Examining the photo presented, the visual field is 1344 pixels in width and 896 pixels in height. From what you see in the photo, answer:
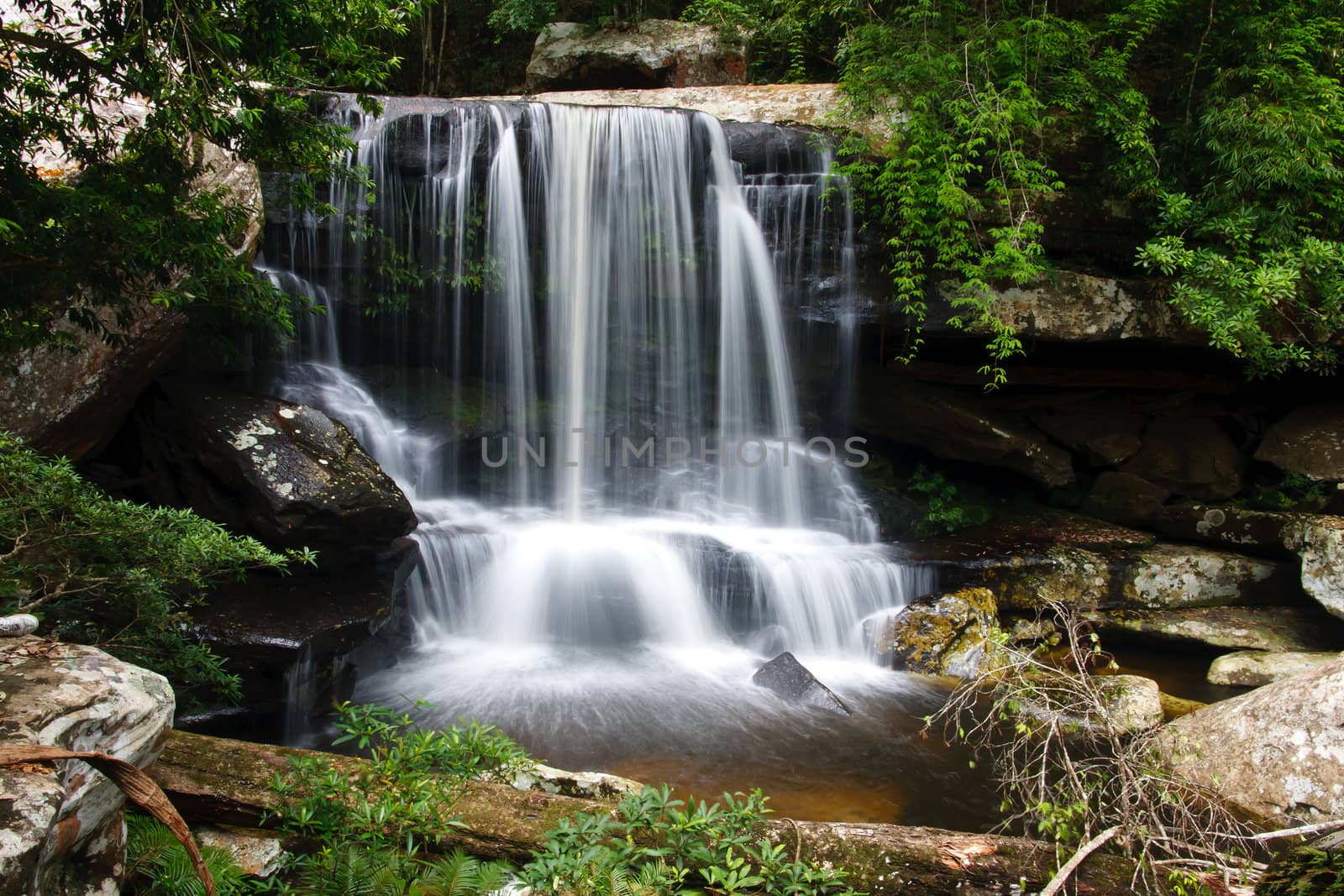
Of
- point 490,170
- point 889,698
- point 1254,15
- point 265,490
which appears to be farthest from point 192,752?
point 1254,15

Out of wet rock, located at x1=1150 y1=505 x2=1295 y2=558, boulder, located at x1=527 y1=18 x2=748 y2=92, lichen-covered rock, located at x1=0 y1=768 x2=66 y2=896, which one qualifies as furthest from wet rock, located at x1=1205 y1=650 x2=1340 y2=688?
boulder, located at x1=527 y1=18 x2=748 y2=92

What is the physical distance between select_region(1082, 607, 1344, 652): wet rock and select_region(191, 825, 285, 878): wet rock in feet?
25.8

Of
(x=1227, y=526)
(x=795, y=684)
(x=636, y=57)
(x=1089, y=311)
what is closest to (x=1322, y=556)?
(x=1227, y=526)

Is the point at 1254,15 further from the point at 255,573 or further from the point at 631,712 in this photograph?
the point at 255,573

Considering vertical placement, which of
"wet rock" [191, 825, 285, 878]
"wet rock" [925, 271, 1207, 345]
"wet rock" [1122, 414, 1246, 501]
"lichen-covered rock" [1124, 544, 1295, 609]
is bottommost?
"lichen-covered rock" [1124, 544, 1295, 609]

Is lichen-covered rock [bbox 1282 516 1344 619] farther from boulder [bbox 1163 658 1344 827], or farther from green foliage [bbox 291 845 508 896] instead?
green foliage [bbox 291 845 508 896]

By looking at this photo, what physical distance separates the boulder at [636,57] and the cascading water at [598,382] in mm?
4209

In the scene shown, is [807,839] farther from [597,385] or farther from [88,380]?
[597,385]

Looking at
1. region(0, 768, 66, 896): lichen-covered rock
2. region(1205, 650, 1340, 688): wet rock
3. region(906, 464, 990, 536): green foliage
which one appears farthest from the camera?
region(906, 464, 990, 536): green foliage

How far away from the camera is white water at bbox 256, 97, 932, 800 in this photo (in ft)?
25.6

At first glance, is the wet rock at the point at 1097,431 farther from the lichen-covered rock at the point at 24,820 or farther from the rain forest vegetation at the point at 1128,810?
the lichen-covered rock at the point at 24,820

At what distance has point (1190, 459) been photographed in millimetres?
10000

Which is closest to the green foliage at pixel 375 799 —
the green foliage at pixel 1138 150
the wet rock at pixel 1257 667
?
the green foliage at pixel 1138 150

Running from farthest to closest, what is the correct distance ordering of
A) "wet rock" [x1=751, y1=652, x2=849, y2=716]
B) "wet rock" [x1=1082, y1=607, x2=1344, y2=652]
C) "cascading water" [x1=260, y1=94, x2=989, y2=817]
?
"wet rock" [x1=1082, y1=607, x2=1344, y2=652], "cascading water" [x1=260, y1=94, x2=989, y2=817], "wet rock" [x1=751, y1=652, x2=849, y2=716]
